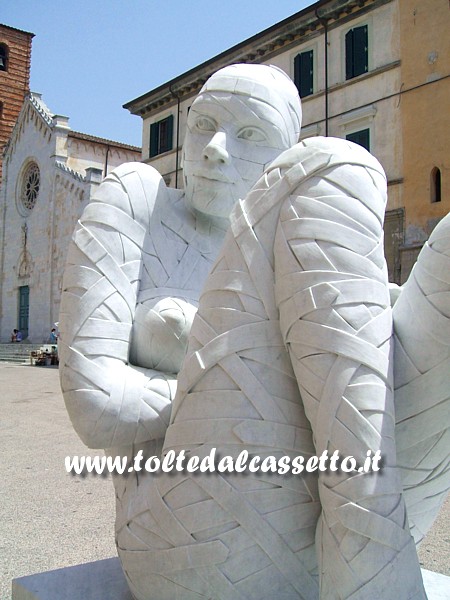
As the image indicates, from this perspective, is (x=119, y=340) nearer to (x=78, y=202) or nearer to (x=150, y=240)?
(x=150, y=240)

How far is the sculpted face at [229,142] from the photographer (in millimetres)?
1922

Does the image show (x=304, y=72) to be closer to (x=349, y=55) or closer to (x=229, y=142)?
(x=349, y=55)

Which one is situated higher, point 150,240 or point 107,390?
point 150,240

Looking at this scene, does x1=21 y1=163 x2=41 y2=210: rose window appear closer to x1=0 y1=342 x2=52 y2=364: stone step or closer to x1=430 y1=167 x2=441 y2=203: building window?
x1=0 y1=342 x2=52 y2=364: stone step

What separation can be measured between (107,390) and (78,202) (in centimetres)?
2049

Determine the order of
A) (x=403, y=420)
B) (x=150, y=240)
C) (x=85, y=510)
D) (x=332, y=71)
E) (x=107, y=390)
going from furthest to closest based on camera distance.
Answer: (x=332, y=71) → (x=85, y=510) → (x=150, y=240) → (x=107, y=390) → (x=403, y=420)

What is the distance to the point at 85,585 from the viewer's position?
78.8 inches

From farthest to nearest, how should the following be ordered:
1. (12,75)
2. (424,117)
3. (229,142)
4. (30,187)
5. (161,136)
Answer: (12,75), (30,187), (161,136), (424,117), (229,142)

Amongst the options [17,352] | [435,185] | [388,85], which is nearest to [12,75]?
[17,352]

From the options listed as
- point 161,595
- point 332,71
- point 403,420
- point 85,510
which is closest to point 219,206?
point 403,420

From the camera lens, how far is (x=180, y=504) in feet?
5.22

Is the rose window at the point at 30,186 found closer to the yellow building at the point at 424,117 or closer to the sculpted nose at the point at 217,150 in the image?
the yellow building at the point at 424,117

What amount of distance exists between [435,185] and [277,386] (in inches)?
505

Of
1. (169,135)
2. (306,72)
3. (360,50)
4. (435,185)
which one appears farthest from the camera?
(169,135)
